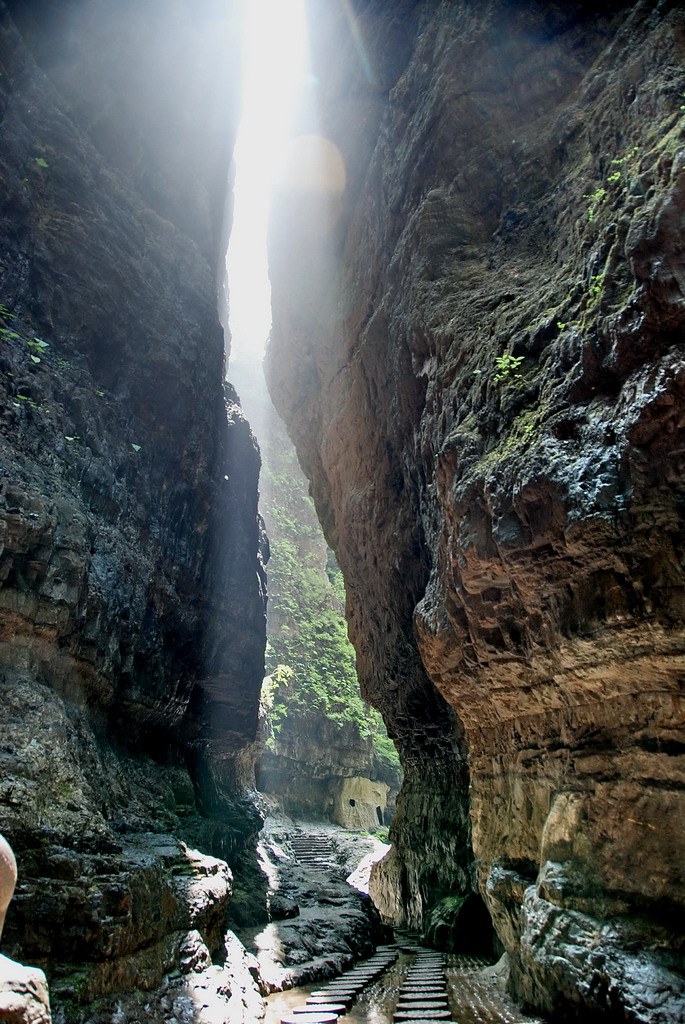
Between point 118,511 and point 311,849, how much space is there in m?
20.7

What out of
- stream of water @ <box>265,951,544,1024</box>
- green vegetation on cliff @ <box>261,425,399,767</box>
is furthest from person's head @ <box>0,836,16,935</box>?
green vegetation on cliff @ <box>261,425,399,767</box>

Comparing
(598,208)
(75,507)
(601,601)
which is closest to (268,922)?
(75,507)

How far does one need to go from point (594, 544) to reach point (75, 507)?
889 centimetres

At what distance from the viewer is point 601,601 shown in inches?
274

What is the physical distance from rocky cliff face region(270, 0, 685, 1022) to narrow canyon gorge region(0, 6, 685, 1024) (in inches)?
1.9

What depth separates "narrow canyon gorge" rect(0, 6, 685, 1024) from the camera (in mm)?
6441

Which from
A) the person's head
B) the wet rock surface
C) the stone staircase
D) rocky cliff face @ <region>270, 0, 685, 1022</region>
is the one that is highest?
rocky cliff face @ <region>270, 0, 685, 1022</region>

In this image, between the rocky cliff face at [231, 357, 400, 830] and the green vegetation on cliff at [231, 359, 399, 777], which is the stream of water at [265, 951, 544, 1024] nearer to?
the rocky cliff face at [231, 357, 400, 830]

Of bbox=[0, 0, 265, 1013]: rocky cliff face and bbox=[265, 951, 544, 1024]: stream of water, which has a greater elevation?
bbox=[0, 0, 265, 1013]: rocky cliff face

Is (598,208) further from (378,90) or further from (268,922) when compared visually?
(268,922)

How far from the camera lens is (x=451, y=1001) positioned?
8320 millimetres

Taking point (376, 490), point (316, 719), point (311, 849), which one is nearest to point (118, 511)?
point (376, 490)

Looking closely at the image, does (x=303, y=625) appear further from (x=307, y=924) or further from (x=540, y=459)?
(x=540, y=459)

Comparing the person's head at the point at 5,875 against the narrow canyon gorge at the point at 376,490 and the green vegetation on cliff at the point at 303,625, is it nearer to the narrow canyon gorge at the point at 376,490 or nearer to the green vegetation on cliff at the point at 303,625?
the narrow canyon gorge at the point at 376,490
